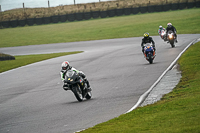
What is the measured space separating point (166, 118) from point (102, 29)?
1702 inches

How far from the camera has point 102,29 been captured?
5094cm

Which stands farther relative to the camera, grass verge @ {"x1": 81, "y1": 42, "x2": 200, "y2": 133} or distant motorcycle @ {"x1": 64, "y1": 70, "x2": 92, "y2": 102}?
distant motorcycle @ {"x1": 64, "y1": 70, "x2": 92, "y2": 102}

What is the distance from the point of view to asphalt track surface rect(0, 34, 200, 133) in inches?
389

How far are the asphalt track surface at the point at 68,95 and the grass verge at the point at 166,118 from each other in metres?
0.84

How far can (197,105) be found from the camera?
28.9ft

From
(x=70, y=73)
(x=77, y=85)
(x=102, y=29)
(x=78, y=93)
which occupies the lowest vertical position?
(x=102, y=29)

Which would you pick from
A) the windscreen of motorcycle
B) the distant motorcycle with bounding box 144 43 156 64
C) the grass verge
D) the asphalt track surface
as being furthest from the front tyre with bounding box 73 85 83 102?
the distant motorcycle with bounding box 144 43 156 64

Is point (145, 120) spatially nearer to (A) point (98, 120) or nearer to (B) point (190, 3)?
(A) point (98, 120)

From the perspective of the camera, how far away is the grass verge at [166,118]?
719cm

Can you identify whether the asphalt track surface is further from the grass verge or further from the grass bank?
the grass bank

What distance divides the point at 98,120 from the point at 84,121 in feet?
1.06

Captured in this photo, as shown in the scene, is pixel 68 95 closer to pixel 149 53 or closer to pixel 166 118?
pixel 166 118

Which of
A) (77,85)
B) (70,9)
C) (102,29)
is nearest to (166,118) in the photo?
(77,85)

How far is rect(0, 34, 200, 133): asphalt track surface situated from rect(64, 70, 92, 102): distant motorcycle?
0.29 m
